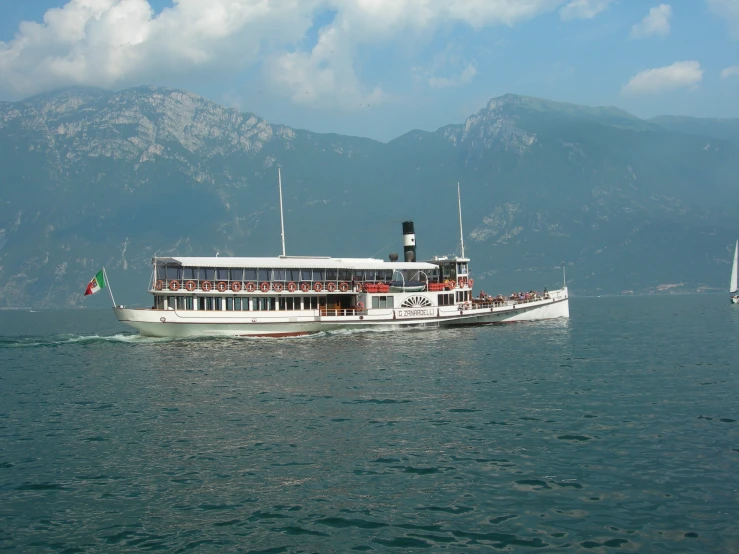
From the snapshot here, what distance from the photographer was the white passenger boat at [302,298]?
54.6m

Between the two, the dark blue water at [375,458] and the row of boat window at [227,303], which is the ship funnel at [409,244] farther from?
the dark blue water at [375,458]

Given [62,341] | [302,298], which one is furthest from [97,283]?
[302,298]

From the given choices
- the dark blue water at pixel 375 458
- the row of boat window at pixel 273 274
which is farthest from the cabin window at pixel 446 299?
the dark blue water at pixel 375 458

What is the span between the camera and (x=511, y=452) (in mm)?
19250

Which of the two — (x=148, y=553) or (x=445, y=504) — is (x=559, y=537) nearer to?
(x=445, y=504)

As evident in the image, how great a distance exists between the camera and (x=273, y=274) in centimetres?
5797

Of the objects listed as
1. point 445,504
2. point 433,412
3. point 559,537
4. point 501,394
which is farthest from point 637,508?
point 501,394

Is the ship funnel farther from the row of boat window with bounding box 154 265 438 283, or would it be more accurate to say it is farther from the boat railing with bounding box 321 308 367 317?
the boat railing with bounding box 321 308 367 317

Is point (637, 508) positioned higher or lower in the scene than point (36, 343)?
lower

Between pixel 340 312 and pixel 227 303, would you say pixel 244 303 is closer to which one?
pixel 227 303

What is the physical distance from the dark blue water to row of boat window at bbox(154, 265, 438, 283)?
1813 cm

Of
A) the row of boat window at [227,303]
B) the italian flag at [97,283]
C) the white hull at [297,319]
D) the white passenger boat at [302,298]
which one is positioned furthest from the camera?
the row of boat window at [227,303]

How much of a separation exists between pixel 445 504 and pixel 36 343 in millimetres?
52158

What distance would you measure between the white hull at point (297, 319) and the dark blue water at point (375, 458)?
16242 mm
